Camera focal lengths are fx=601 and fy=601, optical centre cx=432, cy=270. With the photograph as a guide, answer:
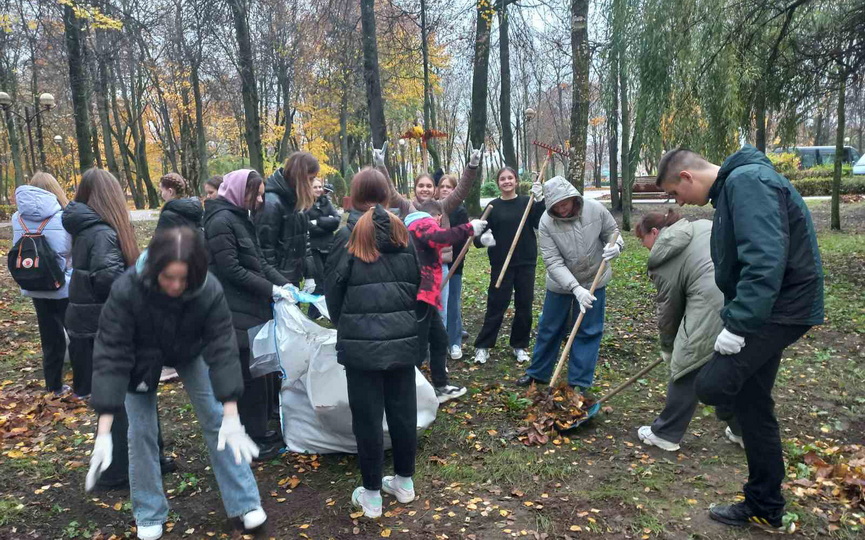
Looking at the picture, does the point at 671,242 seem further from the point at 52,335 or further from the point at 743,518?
the point at 52,335

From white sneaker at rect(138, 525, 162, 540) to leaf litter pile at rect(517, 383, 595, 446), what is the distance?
218 cm

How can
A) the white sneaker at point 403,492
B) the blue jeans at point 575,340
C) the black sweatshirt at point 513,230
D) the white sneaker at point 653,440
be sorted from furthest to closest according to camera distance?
the black sweatshirt at point 513,230
the blue jeans at point 575,340
the white sneaker at point 653,440
the white sneaker at point 403,492

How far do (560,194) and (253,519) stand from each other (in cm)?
294

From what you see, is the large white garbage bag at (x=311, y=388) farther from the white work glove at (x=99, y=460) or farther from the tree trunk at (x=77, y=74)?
the tree trunk at (x=77, y=74)

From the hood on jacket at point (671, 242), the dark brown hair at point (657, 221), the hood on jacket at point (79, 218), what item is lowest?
the hood on jacket at point (671, 242)

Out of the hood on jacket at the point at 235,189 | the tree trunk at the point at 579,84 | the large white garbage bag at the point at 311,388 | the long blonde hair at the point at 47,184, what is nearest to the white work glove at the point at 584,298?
the large white garbage bag at the point at 311,388

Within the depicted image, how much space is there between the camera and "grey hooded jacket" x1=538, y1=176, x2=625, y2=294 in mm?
4477

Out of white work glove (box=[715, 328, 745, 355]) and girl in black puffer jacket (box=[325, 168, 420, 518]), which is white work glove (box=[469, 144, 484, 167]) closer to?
girl in black puffer jacket (box=[325, 168, 420, 518])

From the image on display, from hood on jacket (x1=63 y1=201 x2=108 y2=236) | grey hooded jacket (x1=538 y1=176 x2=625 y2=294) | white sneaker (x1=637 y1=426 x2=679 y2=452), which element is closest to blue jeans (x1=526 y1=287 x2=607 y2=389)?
Result: grey hooded jacket (x1=538 y1=176 x2=625 y2=294)

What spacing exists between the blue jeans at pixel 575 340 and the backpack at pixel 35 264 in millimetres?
3746

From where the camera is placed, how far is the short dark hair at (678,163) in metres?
2.89

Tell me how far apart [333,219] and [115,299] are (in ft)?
15.0

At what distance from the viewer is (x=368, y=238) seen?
294 centimetres

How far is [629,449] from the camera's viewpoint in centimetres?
380
